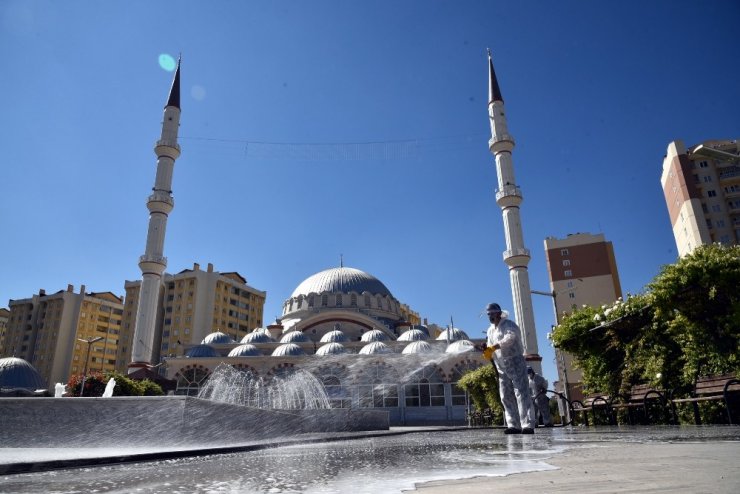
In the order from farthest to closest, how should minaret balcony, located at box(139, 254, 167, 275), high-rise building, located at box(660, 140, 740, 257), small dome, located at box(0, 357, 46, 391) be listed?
high-rise building, located at box(660, 140, 740, 257), small dome, located at box(0, 357, 46, 391), minaret balcony, located at box(139, 254, 167, 275)

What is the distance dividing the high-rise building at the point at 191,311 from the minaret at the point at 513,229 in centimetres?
3756

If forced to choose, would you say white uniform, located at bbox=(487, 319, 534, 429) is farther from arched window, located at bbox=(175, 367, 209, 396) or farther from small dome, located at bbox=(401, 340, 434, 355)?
arched window, located at bbox=(175, 367, 209, 396)

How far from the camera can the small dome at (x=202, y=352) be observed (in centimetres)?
3756

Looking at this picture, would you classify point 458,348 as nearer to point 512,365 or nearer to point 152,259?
point 152,259

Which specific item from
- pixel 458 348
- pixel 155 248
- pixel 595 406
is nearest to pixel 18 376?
pixel 155 248

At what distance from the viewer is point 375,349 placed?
117ft

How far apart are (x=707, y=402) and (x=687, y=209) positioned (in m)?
41.9

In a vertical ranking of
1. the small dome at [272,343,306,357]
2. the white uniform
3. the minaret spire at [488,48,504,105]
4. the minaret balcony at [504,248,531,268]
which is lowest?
the white uniform

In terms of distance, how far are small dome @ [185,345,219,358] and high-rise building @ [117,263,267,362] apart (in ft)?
58.2

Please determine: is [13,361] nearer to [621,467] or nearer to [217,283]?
[217,283]

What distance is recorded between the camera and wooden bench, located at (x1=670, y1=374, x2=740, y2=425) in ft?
20.0

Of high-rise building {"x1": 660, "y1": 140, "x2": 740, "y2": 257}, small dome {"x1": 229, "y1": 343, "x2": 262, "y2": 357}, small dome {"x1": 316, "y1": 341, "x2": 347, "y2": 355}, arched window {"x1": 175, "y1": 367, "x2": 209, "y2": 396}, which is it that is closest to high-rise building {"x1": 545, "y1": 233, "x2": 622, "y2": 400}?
high-rise building {"x1": 660, "y1": 140, "x2": 740, "y2": 257}

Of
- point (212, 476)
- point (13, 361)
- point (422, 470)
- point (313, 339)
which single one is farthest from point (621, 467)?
point (13, 361)

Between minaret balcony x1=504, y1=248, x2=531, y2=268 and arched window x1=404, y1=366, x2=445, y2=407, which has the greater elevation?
minaret balcony x1=504, y1=248, x2=531, y2=268
